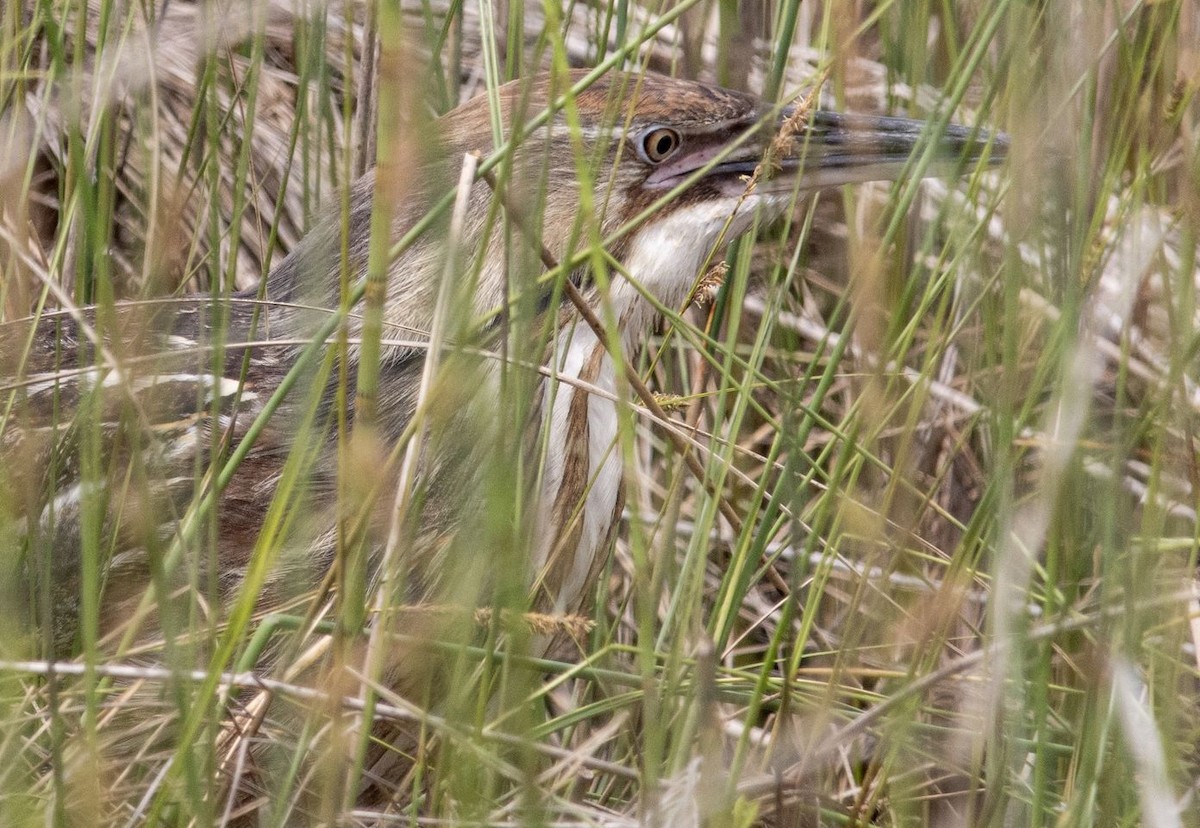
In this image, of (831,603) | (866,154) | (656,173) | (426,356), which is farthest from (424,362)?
(831,603)

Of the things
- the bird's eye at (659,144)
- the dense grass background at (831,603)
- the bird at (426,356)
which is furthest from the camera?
the bird's eye at (659,144)

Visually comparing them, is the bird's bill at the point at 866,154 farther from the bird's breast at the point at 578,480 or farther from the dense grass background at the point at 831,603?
the bird's breast at the point at 578,480

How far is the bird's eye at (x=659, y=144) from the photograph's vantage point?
76.2 inches

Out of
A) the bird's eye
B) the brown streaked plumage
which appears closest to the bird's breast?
the brown streaked plumage

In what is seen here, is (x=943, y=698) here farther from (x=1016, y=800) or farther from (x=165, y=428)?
(x=165, y=428)

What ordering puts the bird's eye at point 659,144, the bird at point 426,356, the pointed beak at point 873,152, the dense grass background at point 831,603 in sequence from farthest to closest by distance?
the bird's eye at point 659,144 < the pointed beak at point 873,152 < the bird at point 426,356 < the dense grass background at point 831,603

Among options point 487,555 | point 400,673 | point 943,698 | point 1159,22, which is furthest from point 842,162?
point 487,555

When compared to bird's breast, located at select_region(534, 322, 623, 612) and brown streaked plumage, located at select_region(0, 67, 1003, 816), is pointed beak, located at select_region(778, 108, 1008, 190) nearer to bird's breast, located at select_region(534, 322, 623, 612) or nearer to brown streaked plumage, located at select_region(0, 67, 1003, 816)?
brown streaked plumage, located at select_region(0, 67, 1003, 816)

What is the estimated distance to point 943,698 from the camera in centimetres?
189

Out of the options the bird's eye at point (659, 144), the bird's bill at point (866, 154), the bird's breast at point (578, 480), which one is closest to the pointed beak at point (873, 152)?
the bird's bill at point (866, 154)

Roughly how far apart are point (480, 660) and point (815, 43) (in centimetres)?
174

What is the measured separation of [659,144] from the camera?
1.95 metres

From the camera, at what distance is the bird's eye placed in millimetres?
1937

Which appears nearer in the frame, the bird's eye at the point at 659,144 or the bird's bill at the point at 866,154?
the bird's bill at the point at 866,154
